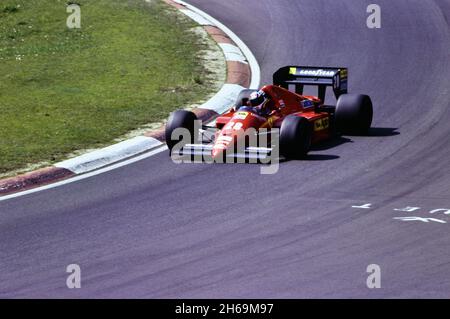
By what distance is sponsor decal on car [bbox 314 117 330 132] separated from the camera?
15598 mm

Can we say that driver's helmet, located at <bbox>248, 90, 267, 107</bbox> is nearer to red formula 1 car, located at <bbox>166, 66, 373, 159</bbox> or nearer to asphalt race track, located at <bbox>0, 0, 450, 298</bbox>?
red formula 1 car, located at <bbox>166, 66, 373, 159</bbox>

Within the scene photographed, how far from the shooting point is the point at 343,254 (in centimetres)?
1097

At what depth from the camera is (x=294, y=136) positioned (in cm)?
1455

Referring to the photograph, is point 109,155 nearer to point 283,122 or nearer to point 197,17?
point 283,122

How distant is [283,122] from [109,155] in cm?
249

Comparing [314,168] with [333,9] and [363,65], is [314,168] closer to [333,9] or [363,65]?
[363,65]

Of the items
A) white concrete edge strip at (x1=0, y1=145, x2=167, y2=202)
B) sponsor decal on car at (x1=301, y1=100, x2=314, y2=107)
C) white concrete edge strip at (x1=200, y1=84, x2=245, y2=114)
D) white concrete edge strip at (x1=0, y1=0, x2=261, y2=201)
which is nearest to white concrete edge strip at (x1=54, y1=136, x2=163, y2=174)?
white concrete edge strip at (x1=0, y1=0, x2=261, y2=201)

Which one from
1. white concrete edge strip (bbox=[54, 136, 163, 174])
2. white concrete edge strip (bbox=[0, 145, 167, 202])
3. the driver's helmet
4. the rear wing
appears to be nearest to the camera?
white concrete edge strip (bbox=[0, 145, 167, 202])

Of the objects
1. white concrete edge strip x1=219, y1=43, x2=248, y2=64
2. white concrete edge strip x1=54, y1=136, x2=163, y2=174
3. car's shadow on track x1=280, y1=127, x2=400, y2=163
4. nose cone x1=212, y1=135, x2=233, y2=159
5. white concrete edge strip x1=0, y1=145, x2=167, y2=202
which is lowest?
white concrete edge strip x1=0, y1=145, x2=167, y2=202

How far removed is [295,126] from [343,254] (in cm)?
380

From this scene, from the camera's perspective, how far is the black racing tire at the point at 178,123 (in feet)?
50.2

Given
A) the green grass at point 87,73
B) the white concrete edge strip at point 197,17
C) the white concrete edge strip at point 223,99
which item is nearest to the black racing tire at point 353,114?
the white concrete edge strip at point 223,99

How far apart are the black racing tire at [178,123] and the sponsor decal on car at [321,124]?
172cm

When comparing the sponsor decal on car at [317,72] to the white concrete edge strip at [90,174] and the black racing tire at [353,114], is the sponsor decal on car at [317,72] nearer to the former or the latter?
the black racing tire at [353,114]
